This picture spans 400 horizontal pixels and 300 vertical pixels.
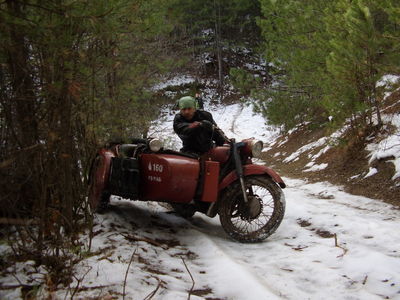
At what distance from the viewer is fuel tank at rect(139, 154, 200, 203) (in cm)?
439

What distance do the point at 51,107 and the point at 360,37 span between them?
566cm

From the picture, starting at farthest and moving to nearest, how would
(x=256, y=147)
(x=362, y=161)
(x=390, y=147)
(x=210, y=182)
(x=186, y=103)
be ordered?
(x=362, y=161)
(x=390, y=147)
(x=186, y=103)
(x=256, y=147)
(x=210, y=182)

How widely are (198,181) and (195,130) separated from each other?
26.5 inches

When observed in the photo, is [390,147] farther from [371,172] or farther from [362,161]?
[362,161]

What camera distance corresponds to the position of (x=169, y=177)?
4379mm

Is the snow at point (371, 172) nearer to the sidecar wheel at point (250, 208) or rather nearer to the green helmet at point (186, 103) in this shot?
the sidecar wheel at point (250, 208)

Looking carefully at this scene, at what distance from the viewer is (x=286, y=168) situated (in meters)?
11.2

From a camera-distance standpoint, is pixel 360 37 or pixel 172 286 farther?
pixel 360 37

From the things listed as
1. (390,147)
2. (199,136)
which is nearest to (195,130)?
(199,136)

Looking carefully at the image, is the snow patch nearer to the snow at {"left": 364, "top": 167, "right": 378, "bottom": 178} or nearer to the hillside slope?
the hillside slope

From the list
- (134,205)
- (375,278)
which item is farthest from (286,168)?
(375,278)

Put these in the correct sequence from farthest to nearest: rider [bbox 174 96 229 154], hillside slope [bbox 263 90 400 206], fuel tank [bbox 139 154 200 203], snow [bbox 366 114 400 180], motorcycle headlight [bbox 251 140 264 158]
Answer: snow [bbox 366 114 400 180]
hillside slope [bbox 263 90 400 206]
rider [bbox 174 96 229 154]
motorcycle headlight [bbox 251 140 264 158]
fuel tank [bbox 139 154 200 203]

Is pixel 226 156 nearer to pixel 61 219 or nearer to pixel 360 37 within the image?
pixel 61 219

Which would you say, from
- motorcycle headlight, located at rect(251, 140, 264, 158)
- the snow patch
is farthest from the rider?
the snow patch
